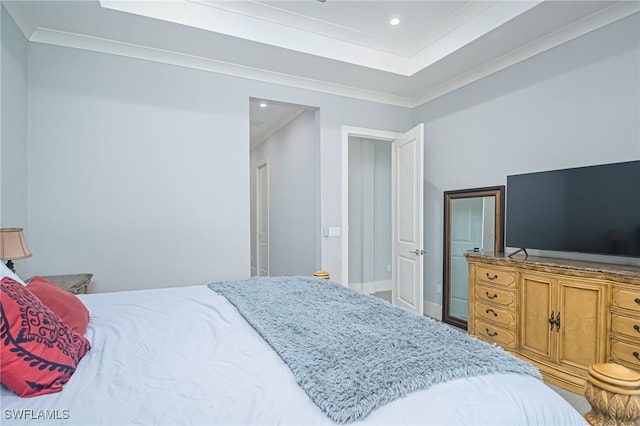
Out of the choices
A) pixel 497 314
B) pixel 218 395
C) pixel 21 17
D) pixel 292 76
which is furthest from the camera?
pixel 292 76

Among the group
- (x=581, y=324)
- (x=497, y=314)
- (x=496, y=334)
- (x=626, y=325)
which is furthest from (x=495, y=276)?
(x=626, y=325)

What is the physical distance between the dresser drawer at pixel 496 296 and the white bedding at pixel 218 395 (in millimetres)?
1844

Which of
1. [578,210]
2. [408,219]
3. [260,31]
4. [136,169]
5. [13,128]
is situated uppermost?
[260,31]

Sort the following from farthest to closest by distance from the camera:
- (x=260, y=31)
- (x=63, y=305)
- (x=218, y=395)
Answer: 1. (x=260, y=31)
2. (x=63, y=305)
3. (x=218, y=395)

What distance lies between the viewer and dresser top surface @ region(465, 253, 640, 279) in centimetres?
205

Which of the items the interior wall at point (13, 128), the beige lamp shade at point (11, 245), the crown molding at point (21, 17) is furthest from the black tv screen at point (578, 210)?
the crown molding at point (21, 17)

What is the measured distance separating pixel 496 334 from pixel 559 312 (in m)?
0.59

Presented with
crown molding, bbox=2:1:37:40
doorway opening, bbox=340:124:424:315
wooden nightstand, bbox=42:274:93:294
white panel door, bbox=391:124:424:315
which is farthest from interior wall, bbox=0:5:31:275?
white panel door, bbox=391:124:424:315

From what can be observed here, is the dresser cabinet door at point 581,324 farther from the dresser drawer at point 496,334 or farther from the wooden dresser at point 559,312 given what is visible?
the dresser drawer at point 496,334

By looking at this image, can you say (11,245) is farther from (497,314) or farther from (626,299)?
(626,299)

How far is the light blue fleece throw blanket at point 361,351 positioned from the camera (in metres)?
0.87

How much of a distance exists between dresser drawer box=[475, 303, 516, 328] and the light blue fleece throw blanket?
62.8 inches

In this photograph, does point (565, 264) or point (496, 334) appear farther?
point (496, 334)

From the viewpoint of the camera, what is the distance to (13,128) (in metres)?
2.38
